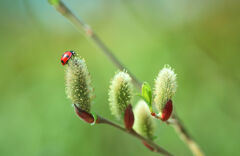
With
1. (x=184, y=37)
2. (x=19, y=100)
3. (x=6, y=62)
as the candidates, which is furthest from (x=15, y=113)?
(x=184, y=37)

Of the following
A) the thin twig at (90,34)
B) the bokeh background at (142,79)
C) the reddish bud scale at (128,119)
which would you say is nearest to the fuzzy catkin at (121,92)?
the reddish bud scale at (128,119)

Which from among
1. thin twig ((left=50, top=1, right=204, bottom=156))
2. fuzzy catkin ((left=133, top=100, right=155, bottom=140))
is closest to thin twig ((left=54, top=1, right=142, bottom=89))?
thin twig ((left=50, top=1, right=204, bottom=156))

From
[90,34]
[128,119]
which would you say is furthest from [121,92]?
[90,34]

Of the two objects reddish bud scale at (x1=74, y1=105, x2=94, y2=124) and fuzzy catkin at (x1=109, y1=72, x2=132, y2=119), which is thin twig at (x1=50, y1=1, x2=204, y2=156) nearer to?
fuzzy catkin at (x1=109, y1=72, x2=132, y2=119)

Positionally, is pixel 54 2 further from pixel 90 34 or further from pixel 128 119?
pixel 128 119

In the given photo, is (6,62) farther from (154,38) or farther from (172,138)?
(172,138)
